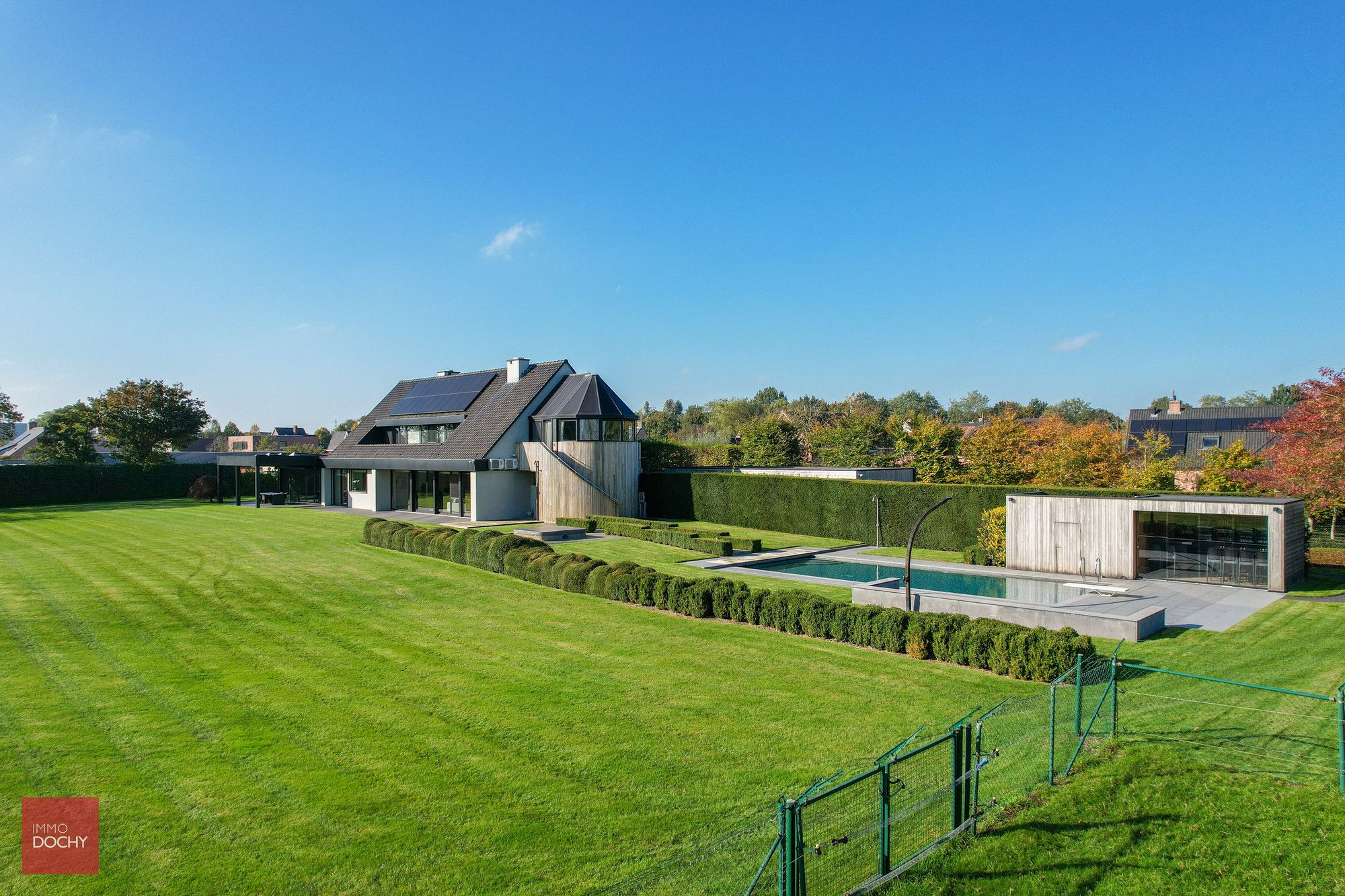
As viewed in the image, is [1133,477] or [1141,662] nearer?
[1141,662]

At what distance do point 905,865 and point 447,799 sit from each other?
4.44 metres

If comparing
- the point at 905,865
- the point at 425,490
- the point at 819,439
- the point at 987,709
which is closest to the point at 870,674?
the point at 987,709

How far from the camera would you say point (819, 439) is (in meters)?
51.7

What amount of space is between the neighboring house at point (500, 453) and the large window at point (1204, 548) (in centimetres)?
2031

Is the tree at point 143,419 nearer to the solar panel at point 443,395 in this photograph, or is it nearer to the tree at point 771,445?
the solar panel at point 443,395

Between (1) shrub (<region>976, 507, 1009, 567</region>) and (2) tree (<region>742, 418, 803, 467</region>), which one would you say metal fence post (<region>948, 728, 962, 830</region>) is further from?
(2) tree (<region>742, 418, 803, 467</region>)

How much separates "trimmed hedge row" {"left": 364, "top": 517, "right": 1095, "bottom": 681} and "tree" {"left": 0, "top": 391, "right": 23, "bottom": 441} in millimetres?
84760

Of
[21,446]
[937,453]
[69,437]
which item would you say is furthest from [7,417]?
[937,453]

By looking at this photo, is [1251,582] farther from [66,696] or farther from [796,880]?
[66,696]

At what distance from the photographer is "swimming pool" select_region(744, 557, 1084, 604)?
18.9m

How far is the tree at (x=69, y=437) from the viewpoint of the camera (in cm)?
4775

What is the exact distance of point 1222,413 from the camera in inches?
2201

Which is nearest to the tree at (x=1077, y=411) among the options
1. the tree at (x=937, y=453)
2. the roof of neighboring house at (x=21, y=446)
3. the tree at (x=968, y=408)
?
the tree at (x=968, y=408)

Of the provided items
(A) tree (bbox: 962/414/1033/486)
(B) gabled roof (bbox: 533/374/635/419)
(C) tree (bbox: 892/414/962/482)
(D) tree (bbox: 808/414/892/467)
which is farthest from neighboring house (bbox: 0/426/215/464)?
(A) tree (bbox: 962/414/1033/486)
